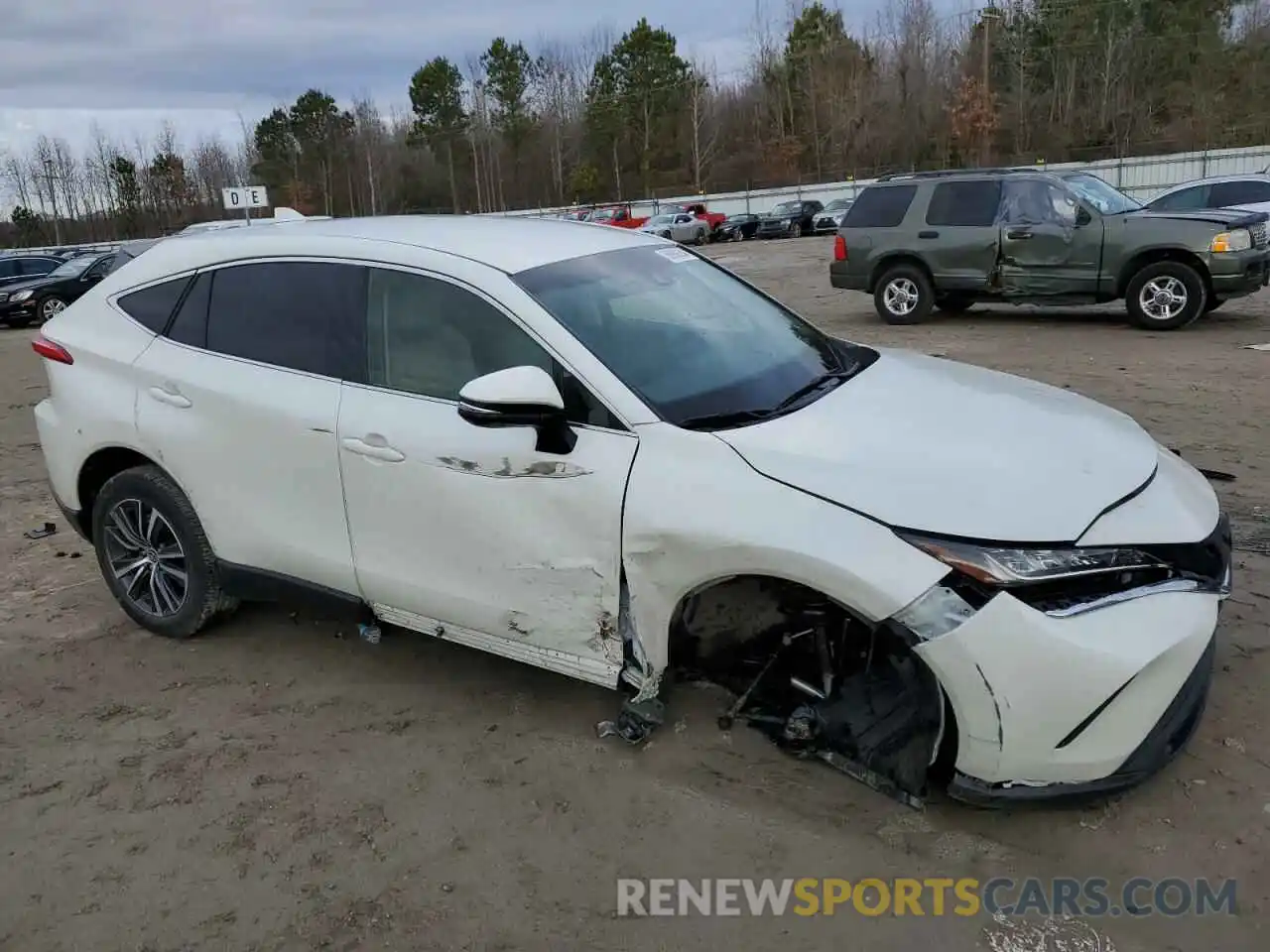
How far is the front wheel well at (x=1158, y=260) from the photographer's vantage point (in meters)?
10.5

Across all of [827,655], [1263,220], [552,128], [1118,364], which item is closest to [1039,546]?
[827,655]

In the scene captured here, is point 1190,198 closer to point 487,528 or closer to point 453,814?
point 487,528

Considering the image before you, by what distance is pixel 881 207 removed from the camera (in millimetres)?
12578

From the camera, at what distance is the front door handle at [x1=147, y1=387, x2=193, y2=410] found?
3852mm

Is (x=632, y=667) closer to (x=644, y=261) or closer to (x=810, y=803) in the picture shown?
(x=810, y=803)

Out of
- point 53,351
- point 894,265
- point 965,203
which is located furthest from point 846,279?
point 53,351

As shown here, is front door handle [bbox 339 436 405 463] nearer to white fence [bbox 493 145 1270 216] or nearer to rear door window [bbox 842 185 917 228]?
rear door window [bbox 842 185 917 228]

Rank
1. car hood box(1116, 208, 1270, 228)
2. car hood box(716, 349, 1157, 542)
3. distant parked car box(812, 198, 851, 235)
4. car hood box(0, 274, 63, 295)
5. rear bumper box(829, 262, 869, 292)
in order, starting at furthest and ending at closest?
distant parked car box(812, 198, 851, 235) → car hood box(0, 274, 63, 295) → rear bumper box(829, 262, 869, 292) → car hood box(1116, 208, 1270, 228) → car hood box(716, 349, 1157, 542)

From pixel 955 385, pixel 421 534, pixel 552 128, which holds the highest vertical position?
pixel 552 128

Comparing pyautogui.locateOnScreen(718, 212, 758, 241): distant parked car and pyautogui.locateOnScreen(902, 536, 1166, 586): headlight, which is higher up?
pyautogui.locateOnScreen(902, 536, 1166, 586): headlight

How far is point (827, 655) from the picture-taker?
3.07 meters

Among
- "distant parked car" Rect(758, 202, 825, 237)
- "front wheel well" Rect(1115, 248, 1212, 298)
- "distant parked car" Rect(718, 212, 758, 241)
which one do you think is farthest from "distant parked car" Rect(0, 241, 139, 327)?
"distant parked car" Rect(758, 202, 825, 237)

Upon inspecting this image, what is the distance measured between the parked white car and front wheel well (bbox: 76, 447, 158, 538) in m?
32.2

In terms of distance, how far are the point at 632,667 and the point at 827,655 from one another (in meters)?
0.61
